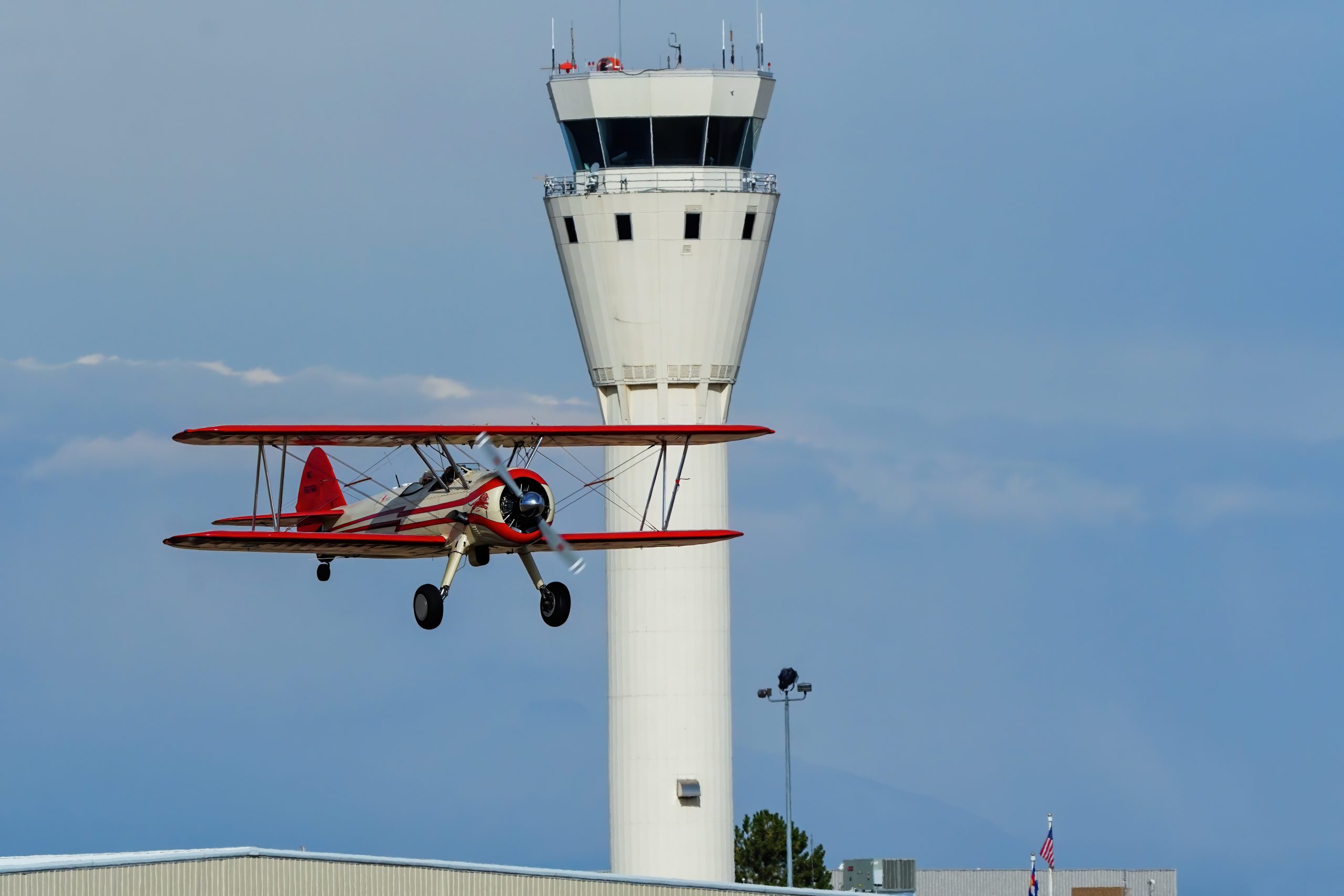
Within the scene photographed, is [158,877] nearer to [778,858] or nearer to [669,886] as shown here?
[669,886]

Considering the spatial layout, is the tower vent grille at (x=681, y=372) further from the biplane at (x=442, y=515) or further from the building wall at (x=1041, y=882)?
the building wall at (x=1041, y=882)

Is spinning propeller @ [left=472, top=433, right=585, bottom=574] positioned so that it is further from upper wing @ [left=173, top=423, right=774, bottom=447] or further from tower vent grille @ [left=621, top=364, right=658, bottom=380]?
tower vent grille @ [left=621, top=364, right=658, bottom=380]

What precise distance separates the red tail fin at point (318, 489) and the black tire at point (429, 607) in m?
11.5

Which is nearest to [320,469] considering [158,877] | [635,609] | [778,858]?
[158,877]

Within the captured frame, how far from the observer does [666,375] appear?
340ft

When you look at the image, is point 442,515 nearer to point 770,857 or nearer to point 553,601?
point 553,601

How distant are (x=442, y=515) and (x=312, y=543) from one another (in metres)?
3.44

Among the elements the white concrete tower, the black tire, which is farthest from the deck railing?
the black tire

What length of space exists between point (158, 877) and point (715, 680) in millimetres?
33456

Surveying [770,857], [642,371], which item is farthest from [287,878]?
[770,857]

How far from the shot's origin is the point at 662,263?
10294 cm

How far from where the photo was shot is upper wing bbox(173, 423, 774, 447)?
237ft

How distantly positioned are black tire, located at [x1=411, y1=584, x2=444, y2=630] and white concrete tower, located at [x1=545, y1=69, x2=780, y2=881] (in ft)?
106

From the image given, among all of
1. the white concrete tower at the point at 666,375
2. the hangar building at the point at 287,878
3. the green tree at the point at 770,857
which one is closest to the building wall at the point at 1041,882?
the green tree at the point at 770,857
